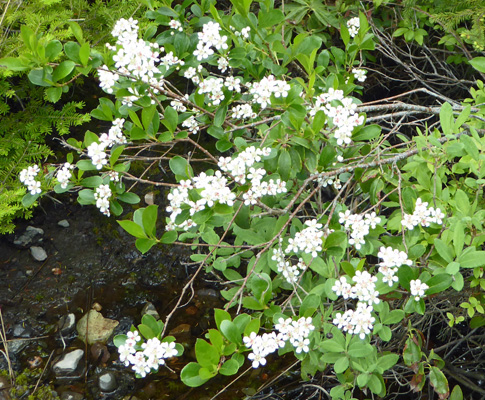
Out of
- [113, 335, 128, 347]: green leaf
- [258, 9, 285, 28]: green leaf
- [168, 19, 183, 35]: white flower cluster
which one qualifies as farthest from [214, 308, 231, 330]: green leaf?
[168, 19, 183, 35]: white flower cluster

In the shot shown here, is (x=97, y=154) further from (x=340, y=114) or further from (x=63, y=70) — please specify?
→ (x=340, y=114)

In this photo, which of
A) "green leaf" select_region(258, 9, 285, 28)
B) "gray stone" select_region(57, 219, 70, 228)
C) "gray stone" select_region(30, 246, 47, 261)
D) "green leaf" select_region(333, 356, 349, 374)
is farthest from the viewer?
"gray stone" select_region(57, 219, 70, 228)

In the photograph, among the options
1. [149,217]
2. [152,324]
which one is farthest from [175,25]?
[152,324]

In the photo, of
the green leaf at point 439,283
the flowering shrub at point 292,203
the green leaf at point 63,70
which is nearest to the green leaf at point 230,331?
the flowering shrub at point 292,203

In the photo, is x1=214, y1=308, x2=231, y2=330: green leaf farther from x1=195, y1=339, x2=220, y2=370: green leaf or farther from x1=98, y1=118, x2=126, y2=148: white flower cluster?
x1=98, y1=118, x2=126, y2=148: white flower cluster

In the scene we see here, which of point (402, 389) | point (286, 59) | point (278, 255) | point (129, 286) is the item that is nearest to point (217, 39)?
point (286, 59)
